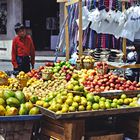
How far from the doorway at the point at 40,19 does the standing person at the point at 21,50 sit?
10.4 meters

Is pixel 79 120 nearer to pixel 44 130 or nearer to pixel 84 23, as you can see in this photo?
pixel 44 130

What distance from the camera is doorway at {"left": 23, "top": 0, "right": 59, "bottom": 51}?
20641 millimetres

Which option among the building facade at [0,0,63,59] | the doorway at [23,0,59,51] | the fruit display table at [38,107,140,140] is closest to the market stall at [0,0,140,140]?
the fruit display table at [38,107,140,140]

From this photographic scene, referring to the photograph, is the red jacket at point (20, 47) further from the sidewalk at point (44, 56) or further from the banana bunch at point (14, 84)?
the sidewalk at point (44, 56)

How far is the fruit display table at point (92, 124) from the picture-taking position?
548cm

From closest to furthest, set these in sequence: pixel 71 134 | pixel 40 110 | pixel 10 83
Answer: pixel 71 134, pixel 40 110, pixel 10 83

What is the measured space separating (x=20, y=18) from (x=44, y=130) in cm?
1430

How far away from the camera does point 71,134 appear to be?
5457mm

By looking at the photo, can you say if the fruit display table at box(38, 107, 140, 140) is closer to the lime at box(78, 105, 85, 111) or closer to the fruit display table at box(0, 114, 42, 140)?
the lime at box(78, 105, 85, 111)

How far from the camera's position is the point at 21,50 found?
10.1 meters

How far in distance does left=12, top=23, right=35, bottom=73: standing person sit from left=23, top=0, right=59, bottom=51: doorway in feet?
34.0

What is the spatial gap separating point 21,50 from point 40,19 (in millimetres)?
11099

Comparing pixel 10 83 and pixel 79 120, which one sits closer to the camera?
pixel 79 120

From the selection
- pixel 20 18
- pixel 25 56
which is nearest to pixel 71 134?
pixel 25 56
